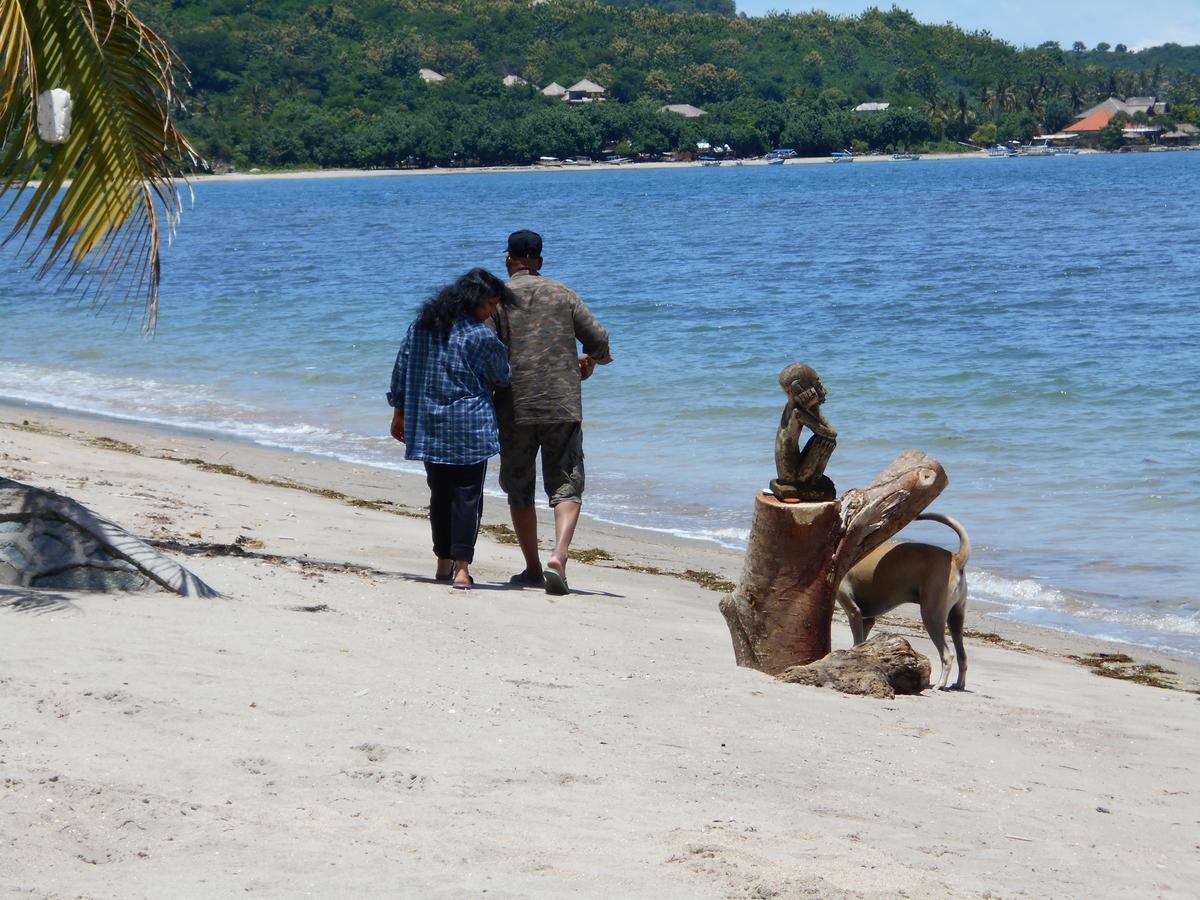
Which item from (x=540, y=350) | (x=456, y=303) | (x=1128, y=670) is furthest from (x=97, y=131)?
(x=1128, y=670)

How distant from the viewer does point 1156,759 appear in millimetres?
5270

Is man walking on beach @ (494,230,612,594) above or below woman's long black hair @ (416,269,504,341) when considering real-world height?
below

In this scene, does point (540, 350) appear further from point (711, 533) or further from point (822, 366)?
point (822, 366)

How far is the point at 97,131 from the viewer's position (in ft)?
20.1

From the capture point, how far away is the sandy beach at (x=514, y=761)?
3523mm

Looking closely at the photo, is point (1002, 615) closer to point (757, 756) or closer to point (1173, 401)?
point (757, 756)

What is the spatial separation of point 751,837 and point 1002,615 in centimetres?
505

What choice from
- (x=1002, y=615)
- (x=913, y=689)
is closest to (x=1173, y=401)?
(x=1002, y=615)

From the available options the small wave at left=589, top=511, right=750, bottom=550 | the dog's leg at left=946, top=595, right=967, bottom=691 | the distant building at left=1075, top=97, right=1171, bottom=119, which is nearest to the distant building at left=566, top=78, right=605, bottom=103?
the distant building at left=1075, top=97, right=1171, bottom=119

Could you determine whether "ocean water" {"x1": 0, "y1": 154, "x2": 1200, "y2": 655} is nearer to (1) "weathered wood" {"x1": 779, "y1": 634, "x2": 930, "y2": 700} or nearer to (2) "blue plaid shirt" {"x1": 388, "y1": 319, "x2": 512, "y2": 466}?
(1) "weathered wood" {"x1": 779, "y1": 634, "x2": 930, "y2": 700}

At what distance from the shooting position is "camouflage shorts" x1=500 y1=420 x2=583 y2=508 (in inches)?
281

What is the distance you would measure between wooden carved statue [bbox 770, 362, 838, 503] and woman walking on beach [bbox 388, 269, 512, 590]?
5.28 feet

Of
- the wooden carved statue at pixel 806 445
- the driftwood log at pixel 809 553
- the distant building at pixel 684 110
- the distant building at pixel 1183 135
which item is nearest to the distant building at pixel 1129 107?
the distant building at pixel 1183 135

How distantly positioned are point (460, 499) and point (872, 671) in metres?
2.27
